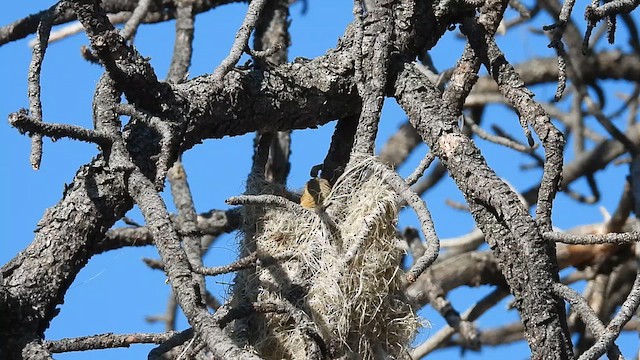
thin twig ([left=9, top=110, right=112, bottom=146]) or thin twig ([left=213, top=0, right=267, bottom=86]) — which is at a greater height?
thin twig ([left=213, top=0, right=267, bottom=86])

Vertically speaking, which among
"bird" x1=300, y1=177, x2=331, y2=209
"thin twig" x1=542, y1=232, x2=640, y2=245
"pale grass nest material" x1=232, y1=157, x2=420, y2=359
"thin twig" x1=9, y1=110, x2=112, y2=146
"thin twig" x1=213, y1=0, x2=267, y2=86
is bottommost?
"thin twig" x1=542, y1=232, x2=640, y2=245

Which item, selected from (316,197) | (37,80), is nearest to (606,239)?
(316,197)

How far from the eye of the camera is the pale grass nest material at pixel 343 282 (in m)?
2.24

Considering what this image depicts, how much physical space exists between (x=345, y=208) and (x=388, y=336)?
0.30 m

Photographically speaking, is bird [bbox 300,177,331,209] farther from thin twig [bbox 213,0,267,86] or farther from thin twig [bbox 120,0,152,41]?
thin twig [bbox 120,0,152,41]

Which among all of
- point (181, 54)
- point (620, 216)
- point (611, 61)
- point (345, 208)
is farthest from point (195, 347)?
point (611, 61)

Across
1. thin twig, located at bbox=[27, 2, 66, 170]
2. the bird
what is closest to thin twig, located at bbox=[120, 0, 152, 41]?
thin twig, located at bbox=[27, 2, 66, 170]

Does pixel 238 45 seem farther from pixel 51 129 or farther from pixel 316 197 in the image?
pixel 51 129

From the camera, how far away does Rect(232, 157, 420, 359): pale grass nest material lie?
2244mm

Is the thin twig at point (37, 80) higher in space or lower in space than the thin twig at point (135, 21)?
lower

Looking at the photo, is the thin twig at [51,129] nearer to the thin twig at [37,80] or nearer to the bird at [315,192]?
the thin twig at [37,80]

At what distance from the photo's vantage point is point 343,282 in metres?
2.25

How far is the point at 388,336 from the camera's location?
241 centimetres

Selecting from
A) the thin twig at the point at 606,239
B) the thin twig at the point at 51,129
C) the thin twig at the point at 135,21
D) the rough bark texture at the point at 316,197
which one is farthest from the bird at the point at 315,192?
the thin twig at the point at 135,21
